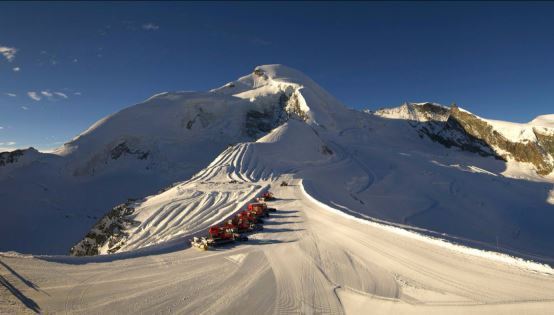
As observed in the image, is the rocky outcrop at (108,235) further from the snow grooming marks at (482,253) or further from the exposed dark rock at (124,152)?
the exposed dark rock at (124,152)

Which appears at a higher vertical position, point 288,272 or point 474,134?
point 474,134

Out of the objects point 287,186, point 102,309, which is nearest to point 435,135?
point 287,186

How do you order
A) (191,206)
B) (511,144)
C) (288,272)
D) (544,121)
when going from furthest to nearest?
(544,121)
(511,144)
(191,206)
(288,272)

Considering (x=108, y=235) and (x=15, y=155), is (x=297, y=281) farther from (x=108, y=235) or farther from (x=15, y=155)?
(x=15, y=155)

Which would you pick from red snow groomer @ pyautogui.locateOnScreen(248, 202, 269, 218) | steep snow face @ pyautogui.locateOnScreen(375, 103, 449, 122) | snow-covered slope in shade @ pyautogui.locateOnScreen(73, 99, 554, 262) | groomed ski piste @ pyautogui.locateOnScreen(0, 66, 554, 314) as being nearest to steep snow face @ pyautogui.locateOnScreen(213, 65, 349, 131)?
steep snow face @ pyautogui.locateOnScreen(375, 103, 449, 122)

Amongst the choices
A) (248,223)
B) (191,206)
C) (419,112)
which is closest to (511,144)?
(419,112)

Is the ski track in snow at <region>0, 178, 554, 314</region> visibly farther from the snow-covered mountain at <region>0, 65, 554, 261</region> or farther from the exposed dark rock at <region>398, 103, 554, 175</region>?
the exposed dark rock at <region>398, 103, 554, 175</region>

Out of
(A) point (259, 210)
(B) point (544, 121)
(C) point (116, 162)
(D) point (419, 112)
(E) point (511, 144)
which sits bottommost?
(A) point (259, 210)
